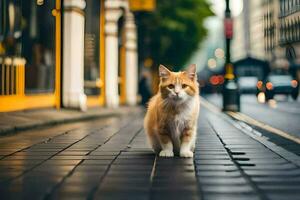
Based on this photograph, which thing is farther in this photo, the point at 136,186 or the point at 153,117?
the point at 153,117

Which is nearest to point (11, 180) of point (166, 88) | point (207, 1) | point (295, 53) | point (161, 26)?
point (166, 88)

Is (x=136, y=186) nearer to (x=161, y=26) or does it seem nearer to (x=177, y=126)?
(x=177, y=126)

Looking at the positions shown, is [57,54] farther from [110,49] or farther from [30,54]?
[110,49]

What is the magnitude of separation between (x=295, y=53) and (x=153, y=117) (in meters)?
77.9

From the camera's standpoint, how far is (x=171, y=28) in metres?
34.9

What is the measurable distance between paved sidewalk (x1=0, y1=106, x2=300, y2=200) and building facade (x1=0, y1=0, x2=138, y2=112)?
21.6ft

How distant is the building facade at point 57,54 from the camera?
52.4 ft

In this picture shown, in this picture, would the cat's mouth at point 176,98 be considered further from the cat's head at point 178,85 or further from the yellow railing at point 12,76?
the yellow railing at point 12,76

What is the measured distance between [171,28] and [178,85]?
2822 cm

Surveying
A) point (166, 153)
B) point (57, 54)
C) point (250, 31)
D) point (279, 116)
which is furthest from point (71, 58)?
point (250, 31)

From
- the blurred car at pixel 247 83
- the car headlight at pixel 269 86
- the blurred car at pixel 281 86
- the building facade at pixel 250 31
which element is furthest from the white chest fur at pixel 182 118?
the building facade at pixel 250 31

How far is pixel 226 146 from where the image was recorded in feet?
29.7

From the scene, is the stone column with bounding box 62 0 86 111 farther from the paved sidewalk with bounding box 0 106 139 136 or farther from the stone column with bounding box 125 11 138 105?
the stone column with bounding box 125 11 138 105

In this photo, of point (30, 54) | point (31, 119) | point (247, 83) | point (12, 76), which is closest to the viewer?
point (31, 119)
